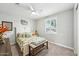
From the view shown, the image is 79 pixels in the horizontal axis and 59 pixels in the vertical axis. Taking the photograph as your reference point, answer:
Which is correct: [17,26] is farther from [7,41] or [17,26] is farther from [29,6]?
[29,6]

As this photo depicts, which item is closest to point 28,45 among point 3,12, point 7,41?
point 7,41

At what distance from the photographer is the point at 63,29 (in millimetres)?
1388

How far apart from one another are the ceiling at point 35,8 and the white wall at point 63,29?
0.30 feet

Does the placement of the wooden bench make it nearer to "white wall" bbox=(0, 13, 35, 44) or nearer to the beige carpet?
the beige carpet

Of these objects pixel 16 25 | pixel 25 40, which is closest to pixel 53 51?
pixel 25 40

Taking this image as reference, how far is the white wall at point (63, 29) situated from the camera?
4.38 ft

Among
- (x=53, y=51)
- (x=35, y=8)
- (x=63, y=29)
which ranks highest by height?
(x=35, y=8)

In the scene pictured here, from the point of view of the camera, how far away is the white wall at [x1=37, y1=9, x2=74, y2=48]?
1336mm

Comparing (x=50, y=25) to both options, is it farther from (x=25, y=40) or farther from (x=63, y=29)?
(x=25, y=40)

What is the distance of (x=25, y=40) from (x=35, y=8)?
0.59 m

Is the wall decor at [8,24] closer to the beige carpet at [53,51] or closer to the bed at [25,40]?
the bed at [25,40]

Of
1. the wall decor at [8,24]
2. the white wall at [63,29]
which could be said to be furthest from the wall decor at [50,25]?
the wall decor at [8,24]

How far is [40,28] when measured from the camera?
1463 mm

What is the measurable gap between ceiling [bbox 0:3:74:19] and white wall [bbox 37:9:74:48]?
0.09 m
